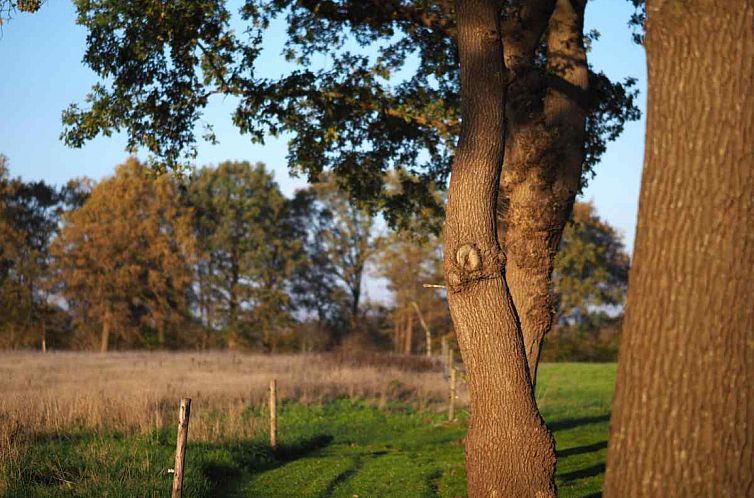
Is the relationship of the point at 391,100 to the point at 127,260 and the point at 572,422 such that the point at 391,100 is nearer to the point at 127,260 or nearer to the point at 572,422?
the point at 572,422

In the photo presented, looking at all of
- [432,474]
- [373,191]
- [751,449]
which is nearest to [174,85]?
[373,191]

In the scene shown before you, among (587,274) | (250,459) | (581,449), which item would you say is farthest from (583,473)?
(587,274)

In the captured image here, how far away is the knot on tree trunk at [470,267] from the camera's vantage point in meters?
7.90

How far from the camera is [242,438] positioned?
46.8 ft

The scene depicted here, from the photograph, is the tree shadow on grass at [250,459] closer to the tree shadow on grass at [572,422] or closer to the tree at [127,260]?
the tree shadow on grass at [572,422]

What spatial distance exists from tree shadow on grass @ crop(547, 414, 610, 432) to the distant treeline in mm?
19830

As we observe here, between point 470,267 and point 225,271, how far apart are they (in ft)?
155

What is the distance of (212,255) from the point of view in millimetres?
53750

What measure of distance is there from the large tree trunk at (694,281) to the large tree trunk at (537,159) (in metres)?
6.42

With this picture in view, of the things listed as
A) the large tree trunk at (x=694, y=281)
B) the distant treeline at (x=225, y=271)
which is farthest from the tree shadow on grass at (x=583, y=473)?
the distant treeline at (x=225, y=271)

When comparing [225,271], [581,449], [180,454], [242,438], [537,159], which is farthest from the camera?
[225,271]

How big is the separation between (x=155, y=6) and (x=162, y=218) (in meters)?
38.8

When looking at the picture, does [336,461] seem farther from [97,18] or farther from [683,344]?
[683,344]

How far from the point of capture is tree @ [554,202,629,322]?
55062 mm
